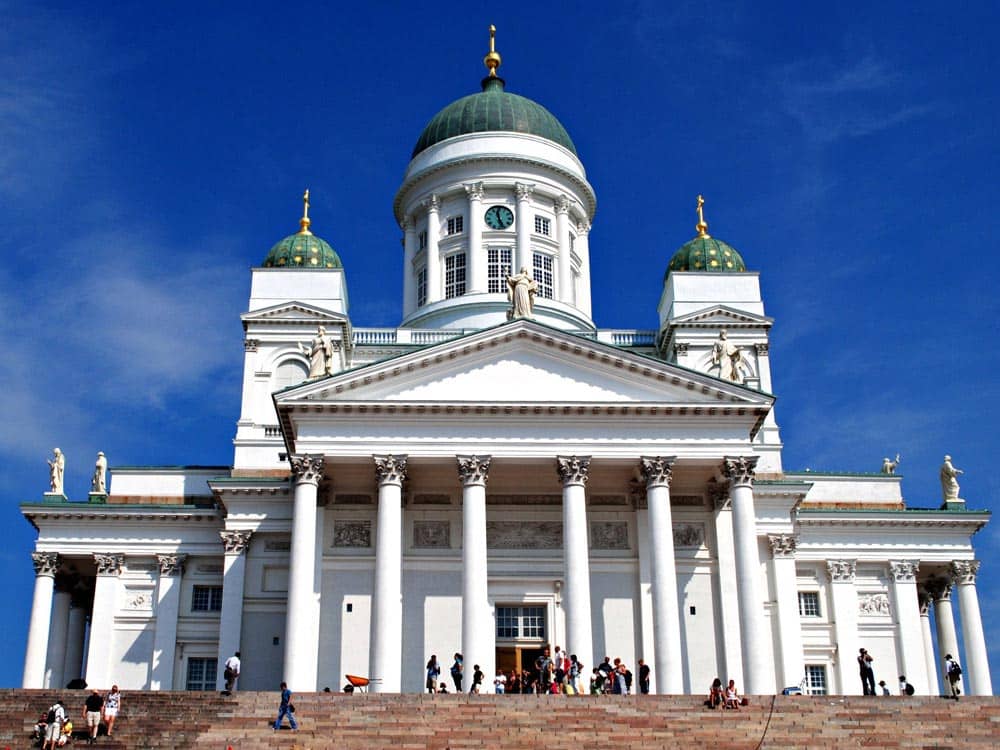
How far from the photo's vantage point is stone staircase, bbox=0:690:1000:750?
26.8 m

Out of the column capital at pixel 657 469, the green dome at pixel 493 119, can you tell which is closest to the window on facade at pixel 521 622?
the column capital at pixel 657 469

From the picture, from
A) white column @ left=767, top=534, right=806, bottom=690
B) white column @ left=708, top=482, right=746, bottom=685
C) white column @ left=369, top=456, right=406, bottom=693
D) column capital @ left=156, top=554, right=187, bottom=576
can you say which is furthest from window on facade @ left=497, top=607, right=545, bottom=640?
column capital @ left=156, top=554, right=187, bottom=576

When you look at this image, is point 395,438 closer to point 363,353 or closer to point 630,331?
point 363,353

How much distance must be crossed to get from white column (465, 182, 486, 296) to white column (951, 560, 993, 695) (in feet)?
69.0

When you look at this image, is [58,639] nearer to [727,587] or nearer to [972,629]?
[727,587]

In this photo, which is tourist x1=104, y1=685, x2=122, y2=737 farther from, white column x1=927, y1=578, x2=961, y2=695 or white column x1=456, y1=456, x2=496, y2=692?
white column x1=927, y1=578, x2=961, y2=695

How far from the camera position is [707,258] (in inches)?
2039

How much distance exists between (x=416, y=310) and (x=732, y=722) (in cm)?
2910

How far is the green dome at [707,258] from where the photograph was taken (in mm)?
51656

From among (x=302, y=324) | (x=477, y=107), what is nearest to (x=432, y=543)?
(x=302, y=324)

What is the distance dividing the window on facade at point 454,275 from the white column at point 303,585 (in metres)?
17.3

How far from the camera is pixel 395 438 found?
37906mm

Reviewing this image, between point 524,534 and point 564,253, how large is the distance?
17.5 meters

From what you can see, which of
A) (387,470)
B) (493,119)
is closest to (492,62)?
(493,119)
